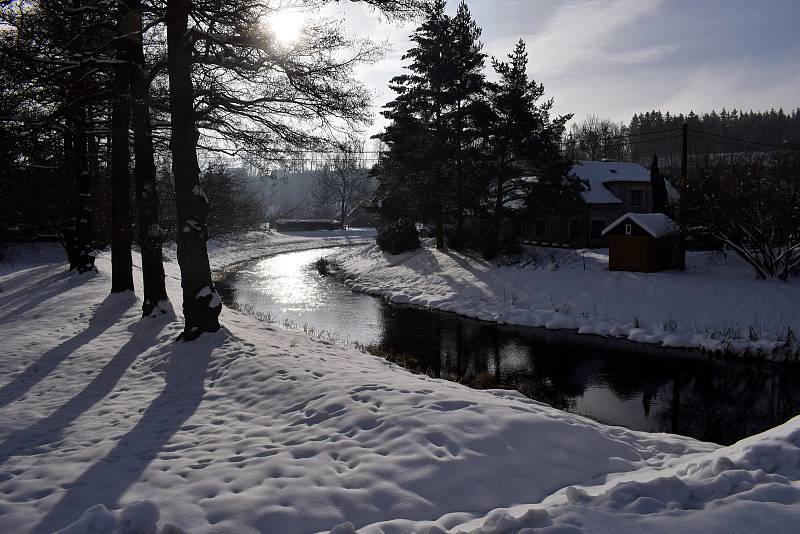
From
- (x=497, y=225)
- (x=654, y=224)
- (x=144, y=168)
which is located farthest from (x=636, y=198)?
(x=144, y=168)

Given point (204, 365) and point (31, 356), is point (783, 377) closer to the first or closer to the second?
point (204, 365)

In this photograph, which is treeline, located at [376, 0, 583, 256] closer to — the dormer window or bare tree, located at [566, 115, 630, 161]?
the dormer window

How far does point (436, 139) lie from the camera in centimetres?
2911

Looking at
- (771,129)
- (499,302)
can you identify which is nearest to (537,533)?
(499,302)

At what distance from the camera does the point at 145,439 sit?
6051mm

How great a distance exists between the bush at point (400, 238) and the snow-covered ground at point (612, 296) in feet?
15.4

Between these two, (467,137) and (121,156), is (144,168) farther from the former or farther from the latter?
(467,137)

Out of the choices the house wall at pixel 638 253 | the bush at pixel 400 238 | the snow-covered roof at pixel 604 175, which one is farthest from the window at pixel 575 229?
the house wall at pixel 638 253

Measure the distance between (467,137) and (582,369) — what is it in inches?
689

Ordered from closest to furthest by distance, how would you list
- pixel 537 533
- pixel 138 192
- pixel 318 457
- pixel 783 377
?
pixel 537 533 < pixel 318 457 < pixel 138 192 < pixel 783 377

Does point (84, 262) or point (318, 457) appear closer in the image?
point (318, 457)

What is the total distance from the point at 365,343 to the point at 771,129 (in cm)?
12579

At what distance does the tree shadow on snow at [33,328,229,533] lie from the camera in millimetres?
4523

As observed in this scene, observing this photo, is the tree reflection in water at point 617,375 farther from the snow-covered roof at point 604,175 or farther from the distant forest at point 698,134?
the distant forest at point 698,134
